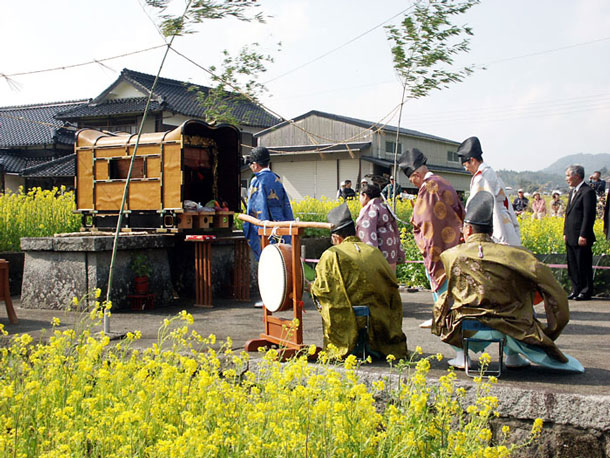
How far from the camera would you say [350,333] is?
4781 millimetres

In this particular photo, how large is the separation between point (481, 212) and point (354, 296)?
3.76 feet

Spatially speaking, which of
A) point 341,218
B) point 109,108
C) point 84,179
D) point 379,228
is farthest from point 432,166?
point 341,218

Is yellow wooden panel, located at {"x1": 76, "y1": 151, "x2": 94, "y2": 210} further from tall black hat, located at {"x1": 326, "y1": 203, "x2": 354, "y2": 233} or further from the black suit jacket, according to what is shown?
the black suit jacket

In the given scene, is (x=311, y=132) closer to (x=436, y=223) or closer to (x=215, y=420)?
(x=436, y=223)

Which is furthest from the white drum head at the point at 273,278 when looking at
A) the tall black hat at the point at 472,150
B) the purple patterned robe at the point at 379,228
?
the tall black hat at the point at 472,150

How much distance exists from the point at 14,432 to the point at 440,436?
2.12 metres

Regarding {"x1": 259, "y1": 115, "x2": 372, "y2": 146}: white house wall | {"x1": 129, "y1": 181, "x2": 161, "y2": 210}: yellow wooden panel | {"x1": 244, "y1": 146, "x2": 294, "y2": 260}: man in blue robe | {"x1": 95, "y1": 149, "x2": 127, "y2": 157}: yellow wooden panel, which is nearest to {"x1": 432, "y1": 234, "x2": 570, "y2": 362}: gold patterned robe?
{"x1": 244, "y1": 146, "x2": 294, "y2": 260}: man in blue robe

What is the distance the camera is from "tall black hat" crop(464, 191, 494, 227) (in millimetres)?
4527

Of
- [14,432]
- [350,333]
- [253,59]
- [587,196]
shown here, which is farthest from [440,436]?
[253,59]

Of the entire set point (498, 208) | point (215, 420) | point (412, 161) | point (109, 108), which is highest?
point (109, 108)

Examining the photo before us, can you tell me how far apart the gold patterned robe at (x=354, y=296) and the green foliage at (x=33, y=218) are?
244 inches

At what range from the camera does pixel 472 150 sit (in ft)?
21.4

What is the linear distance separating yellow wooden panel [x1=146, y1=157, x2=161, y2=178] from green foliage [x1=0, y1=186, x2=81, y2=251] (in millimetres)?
1733

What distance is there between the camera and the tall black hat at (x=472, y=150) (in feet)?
21.3
